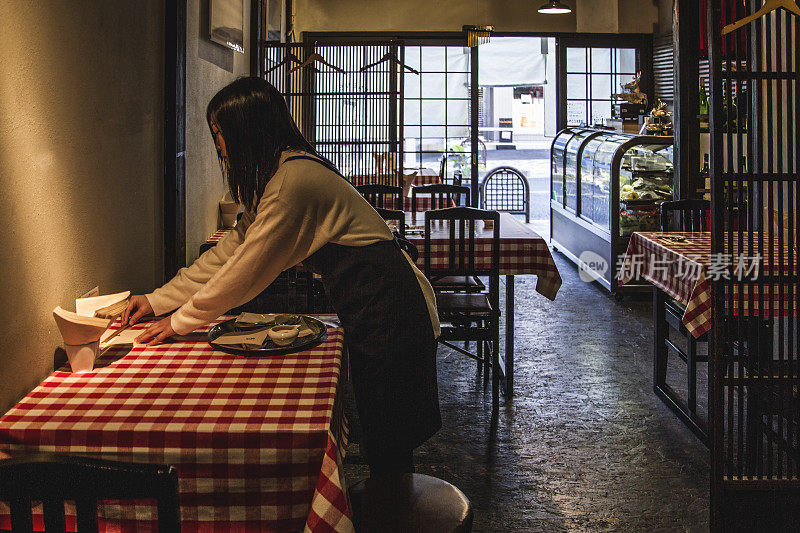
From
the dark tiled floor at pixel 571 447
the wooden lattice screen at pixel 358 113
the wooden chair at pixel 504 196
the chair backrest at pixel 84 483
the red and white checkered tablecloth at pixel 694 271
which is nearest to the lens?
the chair backrest at pixel 84 483

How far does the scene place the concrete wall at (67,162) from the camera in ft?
6.45

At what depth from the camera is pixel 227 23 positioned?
4.80 metres

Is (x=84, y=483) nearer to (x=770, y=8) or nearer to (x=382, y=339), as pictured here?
(x=382, y=339)

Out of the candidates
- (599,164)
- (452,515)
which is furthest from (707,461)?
(599,164)

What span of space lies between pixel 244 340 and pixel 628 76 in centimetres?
864

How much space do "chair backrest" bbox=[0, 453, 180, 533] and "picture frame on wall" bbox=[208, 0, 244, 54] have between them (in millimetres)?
3536

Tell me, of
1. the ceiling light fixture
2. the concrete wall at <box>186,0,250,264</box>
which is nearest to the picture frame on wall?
the concrete wall at <box>186,0,250,264</box>

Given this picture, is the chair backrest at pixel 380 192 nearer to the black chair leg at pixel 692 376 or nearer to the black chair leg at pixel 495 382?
the black chair leg at pixel 495 382

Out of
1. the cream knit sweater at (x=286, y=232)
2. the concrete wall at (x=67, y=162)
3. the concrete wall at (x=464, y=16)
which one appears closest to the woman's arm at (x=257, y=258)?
the cream knit sweater at (x=286, y=232)

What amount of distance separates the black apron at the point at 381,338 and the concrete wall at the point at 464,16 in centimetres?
775

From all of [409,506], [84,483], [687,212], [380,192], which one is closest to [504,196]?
[380,192]

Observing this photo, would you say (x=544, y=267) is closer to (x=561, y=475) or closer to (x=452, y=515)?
(x=561, y=475)

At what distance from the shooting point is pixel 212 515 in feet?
5.62

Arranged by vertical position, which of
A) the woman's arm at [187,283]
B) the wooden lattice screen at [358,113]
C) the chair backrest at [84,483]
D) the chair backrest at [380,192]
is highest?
the wooden lattice screen at [358,113]
